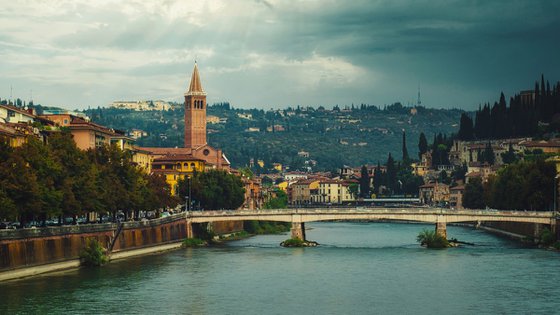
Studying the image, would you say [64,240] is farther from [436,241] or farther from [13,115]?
[436,241]

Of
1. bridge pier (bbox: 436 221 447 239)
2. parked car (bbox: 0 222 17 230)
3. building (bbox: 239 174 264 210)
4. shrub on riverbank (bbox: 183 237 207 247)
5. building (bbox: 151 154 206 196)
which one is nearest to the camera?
parked car (bbox: 0 222 17 230)

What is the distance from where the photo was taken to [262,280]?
71.1 m

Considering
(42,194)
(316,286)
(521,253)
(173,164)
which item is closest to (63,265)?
(42,194)

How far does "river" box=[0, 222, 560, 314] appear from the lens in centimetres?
5841

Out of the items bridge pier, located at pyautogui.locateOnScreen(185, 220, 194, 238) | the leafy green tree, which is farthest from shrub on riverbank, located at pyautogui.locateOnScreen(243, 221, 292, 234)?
the leafy green tree

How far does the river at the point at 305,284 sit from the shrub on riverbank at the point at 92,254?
1.35 meters

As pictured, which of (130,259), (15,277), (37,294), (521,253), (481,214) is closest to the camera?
(37,294)

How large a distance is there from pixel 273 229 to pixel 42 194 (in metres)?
73.9

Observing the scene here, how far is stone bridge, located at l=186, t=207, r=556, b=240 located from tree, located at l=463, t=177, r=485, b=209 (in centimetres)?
5065

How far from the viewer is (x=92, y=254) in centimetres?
7519

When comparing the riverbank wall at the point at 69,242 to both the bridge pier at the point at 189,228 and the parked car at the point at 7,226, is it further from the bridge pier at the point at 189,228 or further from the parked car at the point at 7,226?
the bridge pier at the point at 189,228

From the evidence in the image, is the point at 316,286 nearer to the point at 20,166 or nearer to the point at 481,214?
the point at 20,166

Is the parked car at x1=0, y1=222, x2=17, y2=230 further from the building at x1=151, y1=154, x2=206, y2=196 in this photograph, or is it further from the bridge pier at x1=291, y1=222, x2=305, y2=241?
the building at x1=151, y1=154, x2=206, y2=196

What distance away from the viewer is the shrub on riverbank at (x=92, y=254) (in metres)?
75.1
